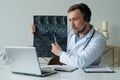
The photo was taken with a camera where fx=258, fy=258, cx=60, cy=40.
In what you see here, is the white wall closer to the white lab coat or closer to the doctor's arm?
the white lab coat

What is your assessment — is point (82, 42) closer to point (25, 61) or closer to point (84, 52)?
point (84, 52)

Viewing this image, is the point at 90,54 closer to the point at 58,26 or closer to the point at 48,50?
the point at 58,26

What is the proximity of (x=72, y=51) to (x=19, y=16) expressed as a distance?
2.20 m

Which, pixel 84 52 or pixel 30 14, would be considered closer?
pixel 84 52

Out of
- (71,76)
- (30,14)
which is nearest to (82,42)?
(71,76)

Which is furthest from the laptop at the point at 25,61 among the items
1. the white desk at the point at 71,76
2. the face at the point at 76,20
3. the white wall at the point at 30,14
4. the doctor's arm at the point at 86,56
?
the white wall at the point at 30,14

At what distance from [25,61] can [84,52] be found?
0.57 metres

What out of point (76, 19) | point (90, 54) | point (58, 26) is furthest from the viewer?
point (58, 26)

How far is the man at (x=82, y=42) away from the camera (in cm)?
198

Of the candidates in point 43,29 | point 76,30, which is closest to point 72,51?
point 76,30

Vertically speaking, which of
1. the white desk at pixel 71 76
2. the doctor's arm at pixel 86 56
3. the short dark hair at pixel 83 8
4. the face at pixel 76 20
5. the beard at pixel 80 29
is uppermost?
the short dark hair at pixel 83 8

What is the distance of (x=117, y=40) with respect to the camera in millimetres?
4238

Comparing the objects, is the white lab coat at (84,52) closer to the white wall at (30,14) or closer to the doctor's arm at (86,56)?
the doctor's arm at (86,56)

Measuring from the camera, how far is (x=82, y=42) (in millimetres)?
2238
